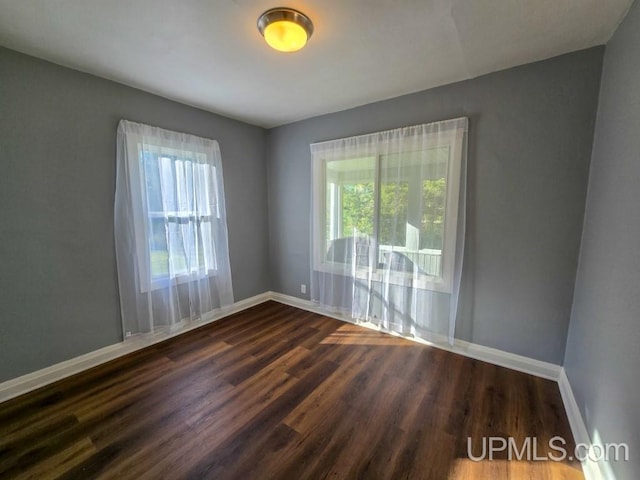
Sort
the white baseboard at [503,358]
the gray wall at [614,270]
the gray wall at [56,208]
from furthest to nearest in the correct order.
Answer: the white baseboard at [503,358]
the gray wall at [56,208]
the gray wall at [614,270]

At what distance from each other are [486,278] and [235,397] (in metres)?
2.31

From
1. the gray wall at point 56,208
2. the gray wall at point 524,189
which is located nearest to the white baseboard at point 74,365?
the gray wall at point 56,208

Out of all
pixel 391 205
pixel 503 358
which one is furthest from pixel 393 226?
pixel 503 358

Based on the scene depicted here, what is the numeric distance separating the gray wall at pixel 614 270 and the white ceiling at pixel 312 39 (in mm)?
395

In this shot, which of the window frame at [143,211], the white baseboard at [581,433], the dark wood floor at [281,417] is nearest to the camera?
the white baseboard at [581,433]

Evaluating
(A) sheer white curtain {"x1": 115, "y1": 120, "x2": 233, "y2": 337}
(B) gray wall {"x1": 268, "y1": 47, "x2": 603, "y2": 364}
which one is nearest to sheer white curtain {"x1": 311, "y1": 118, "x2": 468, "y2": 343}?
(B) gray wall {"x1": 268, "y1": 47, "x2": 603, "y2": 364}

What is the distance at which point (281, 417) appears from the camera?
5.66ft

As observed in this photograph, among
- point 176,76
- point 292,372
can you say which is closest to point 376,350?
point 292,372

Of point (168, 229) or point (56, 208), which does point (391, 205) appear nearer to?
point (168, 229)

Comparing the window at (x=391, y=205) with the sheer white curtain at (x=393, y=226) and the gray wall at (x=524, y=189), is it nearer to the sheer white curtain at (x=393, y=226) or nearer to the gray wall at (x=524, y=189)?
the sheer white curtain at (x=393, y=226)

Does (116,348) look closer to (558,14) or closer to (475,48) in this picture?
Result: (475,48)

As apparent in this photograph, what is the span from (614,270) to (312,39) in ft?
7.29

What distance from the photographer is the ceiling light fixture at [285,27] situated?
1.47 metres

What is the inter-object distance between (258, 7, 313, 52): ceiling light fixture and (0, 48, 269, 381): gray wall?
1700 mm
